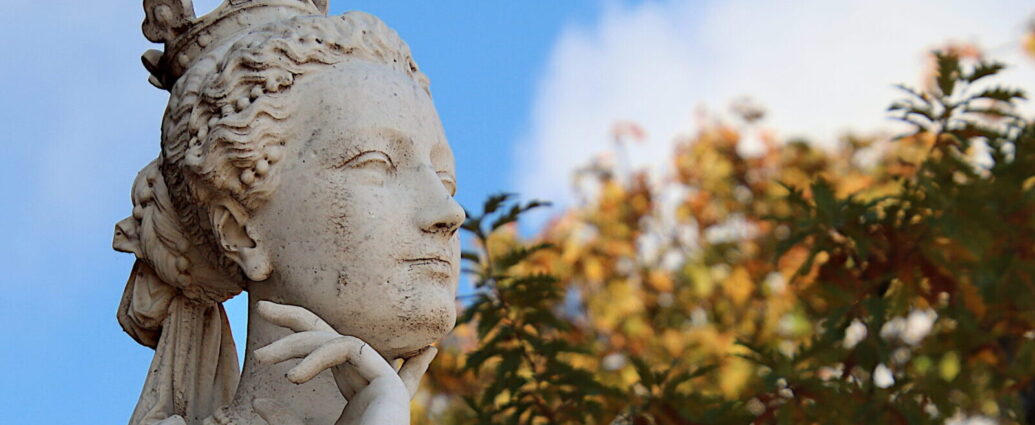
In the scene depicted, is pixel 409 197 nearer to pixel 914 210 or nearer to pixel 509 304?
pixel 509 304

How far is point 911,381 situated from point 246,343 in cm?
279

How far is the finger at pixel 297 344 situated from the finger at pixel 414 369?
33 cm

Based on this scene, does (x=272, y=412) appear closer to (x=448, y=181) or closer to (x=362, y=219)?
(x=362, y=219)

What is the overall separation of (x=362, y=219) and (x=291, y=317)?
0.35 metres

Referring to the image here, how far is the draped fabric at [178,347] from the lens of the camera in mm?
3742

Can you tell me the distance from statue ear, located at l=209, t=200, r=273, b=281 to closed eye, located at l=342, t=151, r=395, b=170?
0.30 metres

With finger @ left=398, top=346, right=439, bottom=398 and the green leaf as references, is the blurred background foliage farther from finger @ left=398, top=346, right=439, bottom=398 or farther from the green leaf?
finger @ left=398, top=346, right=439, bottom=398

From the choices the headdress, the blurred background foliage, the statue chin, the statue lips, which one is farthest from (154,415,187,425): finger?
the blurred background foliage

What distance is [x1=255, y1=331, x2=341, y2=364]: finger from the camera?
310 cm

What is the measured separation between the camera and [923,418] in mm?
5250

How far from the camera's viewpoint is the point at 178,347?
12.5 ft

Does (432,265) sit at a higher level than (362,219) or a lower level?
lower

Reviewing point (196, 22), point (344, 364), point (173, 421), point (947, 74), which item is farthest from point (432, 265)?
point (947, 74)

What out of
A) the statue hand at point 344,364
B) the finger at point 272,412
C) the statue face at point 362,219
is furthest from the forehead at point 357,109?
the finger at point 272,412
